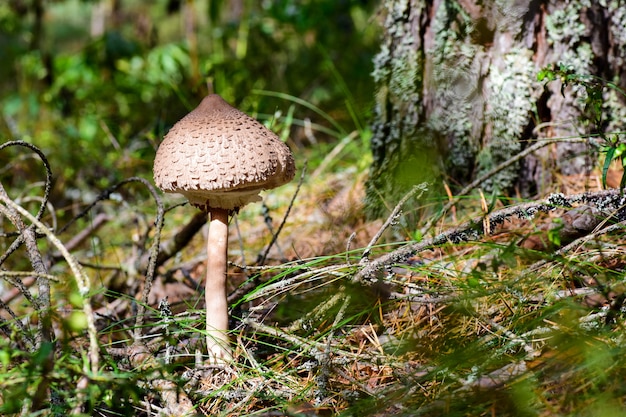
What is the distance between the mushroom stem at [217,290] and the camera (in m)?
1.96

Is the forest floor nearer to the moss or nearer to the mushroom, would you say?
the mushroom

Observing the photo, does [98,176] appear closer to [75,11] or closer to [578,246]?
[578,246]

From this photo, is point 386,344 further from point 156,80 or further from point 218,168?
point 156,80

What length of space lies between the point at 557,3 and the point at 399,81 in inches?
29.4

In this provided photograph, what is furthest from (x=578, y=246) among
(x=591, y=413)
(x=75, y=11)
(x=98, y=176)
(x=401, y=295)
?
(x=75, y=11)

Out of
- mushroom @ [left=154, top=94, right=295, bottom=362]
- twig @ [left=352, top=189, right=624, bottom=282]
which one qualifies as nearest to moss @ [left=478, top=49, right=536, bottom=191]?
twig @ [left=352, top=189, right=624, bottom=282]

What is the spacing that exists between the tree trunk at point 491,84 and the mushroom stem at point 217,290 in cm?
82

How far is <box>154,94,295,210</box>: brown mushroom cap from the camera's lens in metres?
1.77

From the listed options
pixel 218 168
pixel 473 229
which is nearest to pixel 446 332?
pixel 473 229

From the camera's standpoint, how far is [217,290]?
6.53ft

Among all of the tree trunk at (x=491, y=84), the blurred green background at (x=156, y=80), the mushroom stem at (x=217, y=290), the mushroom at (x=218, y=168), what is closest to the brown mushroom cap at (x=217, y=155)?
the mushroom at (x=218, y=168)

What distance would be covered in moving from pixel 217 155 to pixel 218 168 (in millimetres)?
40

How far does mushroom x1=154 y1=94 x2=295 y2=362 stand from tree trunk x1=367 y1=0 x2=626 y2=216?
0.77 meters

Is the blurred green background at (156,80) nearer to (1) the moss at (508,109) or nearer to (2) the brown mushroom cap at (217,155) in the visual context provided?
(1) the moss at (508,109)
